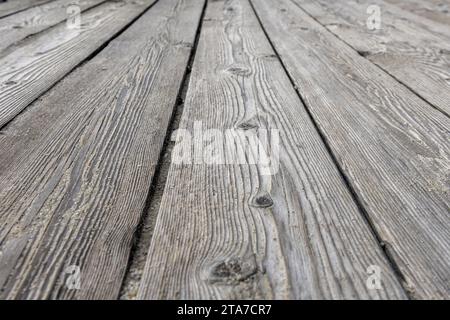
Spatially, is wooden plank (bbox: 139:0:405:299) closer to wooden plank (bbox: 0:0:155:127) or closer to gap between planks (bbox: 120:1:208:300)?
gap between planks (bbox: 120:1:208:300)

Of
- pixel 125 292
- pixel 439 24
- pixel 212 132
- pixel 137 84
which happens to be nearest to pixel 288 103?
pixel 212 132

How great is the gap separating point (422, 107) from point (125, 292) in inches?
36.0

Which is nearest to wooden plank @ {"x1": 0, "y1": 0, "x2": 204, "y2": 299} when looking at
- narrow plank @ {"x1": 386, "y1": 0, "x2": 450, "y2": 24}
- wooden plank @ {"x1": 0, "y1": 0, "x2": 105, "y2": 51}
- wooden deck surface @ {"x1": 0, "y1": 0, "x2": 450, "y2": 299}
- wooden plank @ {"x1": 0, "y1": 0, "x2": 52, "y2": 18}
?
wooden deck surface @ {"x1": 0, "y1": 0, "x2": 450, "y2": 299}

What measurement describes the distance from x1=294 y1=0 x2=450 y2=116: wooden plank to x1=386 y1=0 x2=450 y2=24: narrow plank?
73 millimetres

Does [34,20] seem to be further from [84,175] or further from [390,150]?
[390,150]

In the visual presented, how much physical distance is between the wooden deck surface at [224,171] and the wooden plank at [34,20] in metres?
0.22

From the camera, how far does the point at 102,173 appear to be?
0.84 m

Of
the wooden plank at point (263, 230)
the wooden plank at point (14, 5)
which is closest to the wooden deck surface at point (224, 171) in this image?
the wooden plank at point (263, 230)

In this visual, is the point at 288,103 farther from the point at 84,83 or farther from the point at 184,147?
the point at 84,83

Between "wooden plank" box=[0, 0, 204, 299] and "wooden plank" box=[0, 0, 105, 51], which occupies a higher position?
"wooden plank" box=[0, 0, 105, 51]

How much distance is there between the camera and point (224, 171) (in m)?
0.84

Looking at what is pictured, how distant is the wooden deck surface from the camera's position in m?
0.60

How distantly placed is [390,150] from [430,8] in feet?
6.47

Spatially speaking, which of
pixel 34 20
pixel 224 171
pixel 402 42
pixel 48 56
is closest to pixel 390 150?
pixel 224 171
